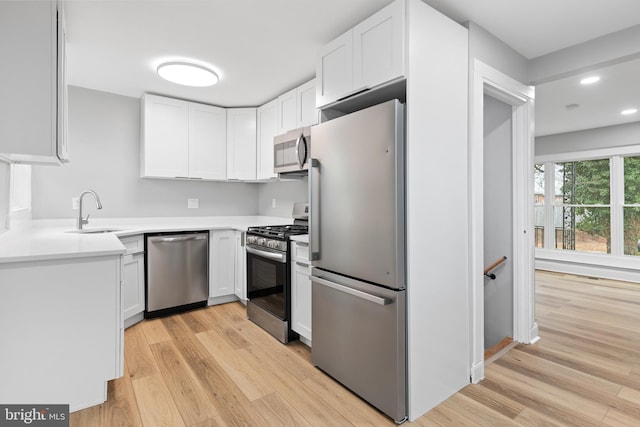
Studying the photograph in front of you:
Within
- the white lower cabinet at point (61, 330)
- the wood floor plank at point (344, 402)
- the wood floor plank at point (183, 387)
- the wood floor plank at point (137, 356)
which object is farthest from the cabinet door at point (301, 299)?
the white lower cabinet at point (61, 330)

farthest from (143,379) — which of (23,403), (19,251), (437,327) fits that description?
(437,327)

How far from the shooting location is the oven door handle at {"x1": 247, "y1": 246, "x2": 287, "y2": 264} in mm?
2682

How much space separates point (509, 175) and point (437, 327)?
5.04 ft

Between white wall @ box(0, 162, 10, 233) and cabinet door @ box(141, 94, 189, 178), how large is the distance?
1.30m

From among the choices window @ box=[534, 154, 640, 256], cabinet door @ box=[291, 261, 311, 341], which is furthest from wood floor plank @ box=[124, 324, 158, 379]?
window @ box=[534, 154, 640, 256]

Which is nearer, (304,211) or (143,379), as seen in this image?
(143,379)

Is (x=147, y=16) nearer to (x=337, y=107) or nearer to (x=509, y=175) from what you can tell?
(x=337, y=107)

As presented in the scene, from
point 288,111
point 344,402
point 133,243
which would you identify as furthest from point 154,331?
point 288,111

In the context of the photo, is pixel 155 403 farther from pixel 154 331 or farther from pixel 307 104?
pixel 307 104

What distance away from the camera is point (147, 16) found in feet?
7.07

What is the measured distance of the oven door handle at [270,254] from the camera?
2.68 metres

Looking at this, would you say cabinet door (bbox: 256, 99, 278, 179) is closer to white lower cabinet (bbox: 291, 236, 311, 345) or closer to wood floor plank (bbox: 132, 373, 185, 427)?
white lower cabinet (bbox: 291, 236, 311, 345)

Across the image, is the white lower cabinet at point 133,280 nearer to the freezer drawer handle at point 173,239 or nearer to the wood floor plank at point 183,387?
the freezer drawer handle at point 173,239

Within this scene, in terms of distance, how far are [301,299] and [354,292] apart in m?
0.76
